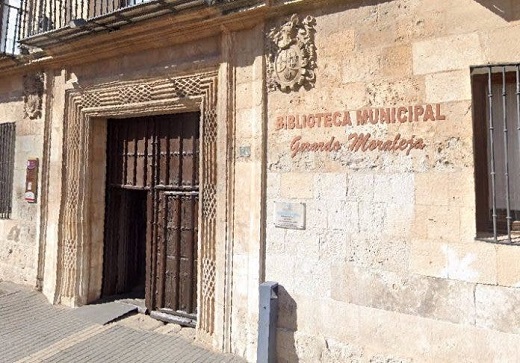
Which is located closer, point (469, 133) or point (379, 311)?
point (469, 133)

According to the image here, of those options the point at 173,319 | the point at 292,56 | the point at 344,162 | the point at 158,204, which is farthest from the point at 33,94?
the point at 344,162

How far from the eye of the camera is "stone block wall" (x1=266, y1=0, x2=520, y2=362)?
9.87ft

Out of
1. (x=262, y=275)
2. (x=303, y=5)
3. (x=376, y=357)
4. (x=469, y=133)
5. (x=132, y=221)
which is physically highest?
(x=303, y=5)

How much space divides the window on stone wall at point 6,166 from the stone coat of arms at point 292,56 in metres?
5.65

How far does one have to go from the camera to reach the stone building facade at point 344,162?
306cm

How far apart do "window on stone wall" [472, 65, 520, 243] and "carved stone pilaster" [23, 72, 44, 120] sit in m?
6.75

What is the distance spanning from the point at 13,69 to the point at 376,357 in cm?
773

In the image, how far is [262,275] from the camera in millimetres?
3971

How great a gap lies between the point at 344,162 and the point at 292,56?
1357 mm

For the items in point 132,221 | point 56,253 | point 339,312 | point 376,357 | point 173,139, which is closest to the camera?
point 376,357

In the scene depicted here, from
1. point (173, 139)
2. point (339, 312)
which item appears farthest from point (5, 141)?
point (339, 312)

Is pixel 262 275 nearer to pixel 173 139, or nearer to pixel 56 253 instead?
pixel 173 139

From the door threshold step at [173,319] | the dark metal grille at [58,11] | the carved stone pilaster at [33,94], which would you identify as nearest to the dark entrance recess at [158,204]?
the door threshold step at [173,319]

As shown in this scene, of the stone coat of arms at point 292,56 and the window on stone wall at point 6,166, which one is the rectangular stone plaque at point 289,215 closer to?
the stone coat of arms at point 292,56
